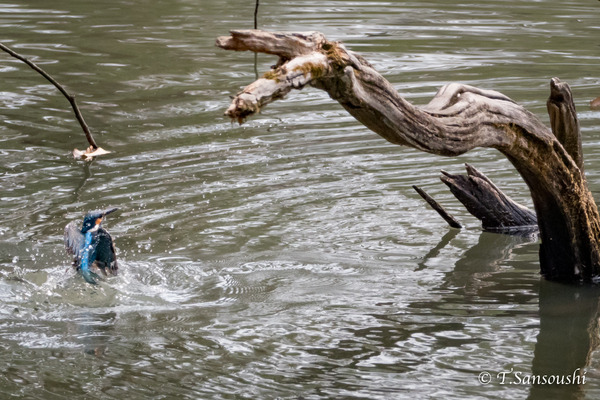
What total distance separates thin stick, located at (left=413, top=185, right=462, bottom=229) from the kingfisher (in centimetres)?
207

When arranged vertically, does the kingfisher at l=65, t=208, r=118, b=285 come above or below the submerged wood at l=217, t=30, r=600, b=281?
below

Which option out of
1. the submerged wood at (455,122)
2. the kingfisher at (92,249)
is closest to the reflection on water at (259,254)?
the kingfisher at (92,249)

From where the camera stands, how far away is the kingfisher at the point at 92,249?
523 centimetres

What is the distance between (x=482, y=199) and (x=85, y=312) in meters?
2.66

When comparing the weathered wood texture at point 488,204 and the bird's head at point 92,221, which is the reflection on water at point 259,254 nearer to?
the weathered wood texture at point 488,204

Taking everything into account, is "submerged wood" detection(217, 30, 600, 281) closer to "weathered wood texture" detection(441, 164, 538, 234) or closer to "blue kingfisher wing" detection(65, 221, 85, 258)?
"weathered wood texture" detection(441, 164, 538, 234)

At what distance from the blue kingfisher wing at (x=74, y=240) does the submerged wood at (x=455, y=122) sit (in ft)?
5.83

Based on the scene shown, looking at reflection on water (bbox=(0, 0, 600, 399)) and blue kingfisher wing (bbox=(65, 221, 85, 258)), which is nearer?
reflection on water (bbox=(0, 0, 600, 399))

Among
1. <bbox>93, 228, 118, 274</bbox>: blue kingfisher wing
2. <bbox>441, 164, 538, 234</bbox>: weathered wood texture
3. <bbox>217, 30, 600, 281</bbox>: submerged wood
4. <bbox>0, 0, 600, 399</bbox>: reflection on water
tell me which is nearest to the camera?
<bbox>217, 30, 600, 281</bbox>: submerged wood

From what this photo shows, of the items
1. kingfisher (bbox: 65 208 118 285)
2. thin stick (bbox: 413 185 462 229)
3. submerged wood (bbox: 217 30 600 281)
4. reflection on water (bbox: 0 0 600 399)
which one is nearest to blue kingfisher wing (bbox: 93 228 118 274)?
kingfisher (bbox: 65 208 118 285)

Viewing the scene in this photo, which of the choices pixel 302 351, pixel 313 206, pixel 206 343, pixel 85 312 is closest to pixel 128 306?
pixel 85 312

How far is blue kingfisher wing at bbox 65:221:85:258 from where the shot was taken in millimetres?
5312

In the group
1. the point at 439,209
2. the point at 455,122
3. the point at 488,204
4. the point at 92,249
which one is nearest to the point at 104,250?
the point at 92,249

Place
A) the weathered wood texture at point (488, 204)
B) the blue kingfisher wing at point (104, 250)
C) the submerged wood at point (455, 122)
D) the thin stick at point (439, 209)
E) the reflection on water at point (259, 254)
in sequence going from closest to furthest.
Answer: the submerged wood at point (455, 122) < the reflection on water at point (259, 254) < the blue kingfisher wing at point (104, 250) < the weathered wood texture at point (488, 204) < the thin stick at point (439, 209)
